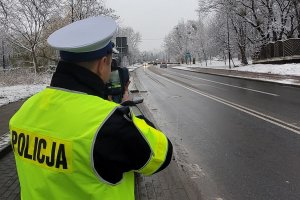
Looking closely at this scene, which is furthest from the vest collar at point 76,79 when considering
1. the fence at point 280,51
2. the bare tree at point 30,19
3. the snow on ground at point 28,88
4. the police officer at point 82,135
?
the fence at point 280,51

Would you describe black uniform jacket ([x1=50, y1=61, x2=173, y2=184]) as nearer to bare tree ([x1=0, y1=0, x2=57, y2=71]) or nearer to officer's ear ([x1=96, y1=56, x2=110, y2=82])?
officer's ear ([x1=96, y1=56, x2=110, y2=82])

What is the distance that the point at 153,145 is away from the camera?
173 centimetres

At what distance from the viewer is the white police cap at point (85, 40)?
1.70 m

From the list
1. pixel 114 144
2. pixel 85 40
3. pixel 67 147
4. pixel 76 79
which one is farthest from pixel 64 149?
pixel 85 40

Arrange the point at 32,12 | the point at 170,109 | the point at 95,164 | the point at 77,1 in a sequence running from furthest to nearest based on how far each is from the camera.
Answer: the point at 77,1, the point at 32,12, the point at 170,109, the point at 95,164

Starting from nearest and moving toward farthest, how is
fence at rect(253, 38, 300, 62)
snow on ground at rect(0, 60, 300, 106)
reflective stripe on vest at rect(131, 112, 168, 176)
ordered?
reflective stripe on vest at rect(131, 112, 168, 176), snow on ground at rect(0, 60, 300, 106), fence at rect(253, 38, 300, 62)

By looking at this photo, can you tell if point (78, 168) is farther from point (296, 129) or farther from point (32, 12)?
point (32, 12)

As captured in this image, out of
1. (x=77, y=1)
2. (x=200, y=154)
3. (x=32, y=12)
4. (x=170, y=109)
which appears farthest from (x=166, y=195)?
(x=77, y=1)

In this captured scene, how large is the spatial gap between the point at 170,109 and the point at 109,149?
13325 mm

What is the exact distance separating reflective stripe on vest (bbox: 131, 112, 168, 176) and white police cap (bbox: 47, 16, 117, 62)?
311mm

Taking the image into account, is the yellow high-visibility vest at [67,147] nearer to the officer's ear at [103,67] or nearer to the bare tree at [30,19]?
the officer's ear at [103,67]

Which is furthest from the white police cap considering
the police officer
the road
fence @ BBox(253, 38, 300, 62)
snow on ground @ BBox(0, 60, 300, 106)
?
fence @ BBox(253, 38, 300, 62)

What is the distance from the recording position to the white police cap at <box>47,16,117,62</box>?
1.70m

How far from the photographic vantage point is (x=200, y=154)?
25.8ft
